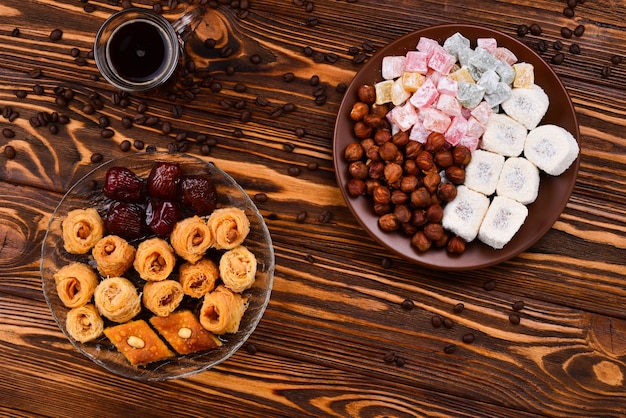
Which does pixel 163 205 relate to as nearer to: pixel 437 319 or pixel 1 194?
pixel 1 194

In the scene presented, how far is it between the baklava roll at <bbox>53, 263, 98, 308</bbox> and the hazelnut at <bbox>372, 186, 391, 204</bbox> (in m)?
0.84

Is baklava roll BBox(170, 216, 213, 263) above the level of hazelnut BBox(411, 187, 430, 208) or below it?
below

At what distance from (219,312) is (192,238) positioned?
0.21 meters

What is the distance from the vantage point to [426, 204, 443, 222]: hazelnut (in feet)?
5.96

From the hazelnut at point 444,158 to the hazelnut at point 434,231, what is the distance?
0.59 ft

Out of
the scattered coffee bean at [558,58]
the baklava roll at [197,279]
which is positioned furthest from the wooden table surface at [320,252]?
the baklava roll at [197,279]

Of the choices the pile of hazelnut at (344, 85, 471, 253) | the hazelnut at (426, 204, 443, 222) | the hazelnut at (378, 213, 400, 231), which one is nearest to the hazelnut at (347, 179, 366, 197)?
the pile of hazelnut at (344, 85, 471, 253)

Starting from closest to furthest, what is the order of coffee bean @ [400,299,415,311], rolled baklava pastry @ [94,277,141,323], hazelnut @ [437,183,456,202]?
rolled baklava pastry @ [94,277,141,323] → hazelnut @ [437,183,456,202] → coffee bean @ [400,299,415,311]

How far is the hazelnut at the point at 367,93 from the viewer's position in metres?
Result: 1.84

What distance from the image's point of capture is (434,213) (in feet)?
5.95

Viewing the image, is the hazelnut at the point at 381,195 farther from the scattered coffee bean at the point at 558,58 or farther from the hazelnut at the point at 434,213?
the scattered coffee bean at the point at 558,58

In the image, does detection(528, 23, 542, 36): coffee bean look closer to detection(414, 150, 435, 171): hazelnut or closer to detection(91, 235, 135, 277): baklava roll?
detection(414, 150, 435, 171): hazelnut

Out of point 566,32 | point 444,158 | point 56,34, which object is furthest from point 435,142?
point 56,34

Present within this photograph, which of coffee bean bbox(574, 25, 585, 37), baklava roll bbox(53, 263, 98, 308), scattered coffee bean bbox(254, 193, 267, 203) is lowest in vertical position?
baklava roll bbox(53, 263, 98, 308)
